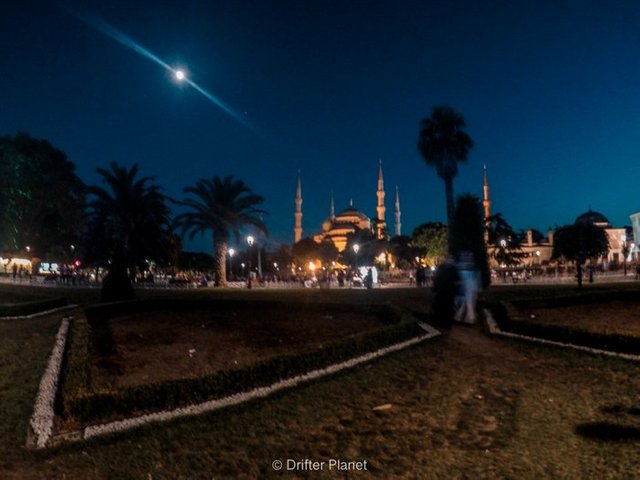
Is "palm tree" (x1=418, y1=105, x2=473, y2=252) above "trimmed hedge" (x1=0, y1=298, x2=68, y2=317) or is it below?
above

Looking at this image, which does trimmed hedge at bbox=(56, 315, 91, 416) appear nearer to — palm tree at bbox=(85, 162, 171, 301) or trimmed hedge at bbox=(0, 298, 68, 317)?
trimmed hedge at bbox=(0, 298, 68, 317)

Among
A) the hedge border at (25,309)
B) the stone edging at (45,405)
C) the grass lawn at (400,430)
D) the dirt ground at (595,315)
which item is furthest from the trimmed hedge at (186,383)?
the hedge border at (25,309)

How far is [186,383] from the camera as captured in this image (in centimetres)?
682

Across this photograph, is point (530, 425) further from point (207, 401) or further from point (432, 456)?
point (207, 401)

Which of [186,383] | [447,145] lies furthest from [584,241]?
[186,383]

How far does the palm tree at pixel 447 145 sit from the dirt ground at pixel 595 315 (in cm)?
2093

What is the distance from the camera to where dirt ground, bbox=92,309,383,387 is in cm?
875

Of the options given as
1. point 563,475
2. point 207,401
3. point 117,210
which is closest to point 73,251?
point 117,210

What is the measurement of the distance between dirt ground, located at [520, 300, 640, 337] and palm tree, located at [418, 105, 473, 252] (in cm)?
2093

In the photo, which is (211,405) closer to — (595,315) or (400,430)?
(400,430)

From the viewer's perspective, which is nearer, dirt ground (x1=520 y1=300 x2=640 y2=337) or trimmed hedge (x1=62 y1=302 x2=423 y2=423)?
trimmed hedge (x1=62 y1=302 x2=423 y2=423)

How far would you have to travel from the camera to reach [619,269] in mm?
47188

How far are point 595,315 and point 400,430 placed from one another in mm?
10270

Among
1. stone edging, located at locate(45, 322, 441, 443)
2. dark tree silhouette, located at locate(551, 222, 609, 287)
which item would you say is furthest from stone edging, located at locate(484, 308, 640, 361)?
dark tree silhouette, located at locate(551, 222, 609, 287)
